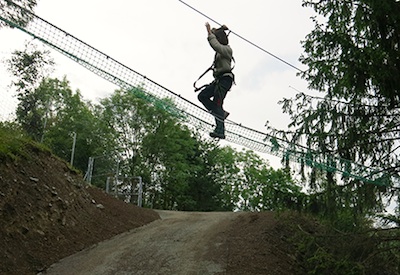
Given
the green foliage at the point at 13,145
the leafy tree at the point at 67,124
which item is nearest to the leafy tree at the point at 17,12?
the green foliage at the point at 13,145

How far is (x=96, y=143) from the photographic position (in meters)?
23.9

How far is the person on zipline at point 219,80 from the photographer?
6.53 m

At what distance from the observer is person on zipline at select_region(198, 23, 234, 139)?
6.53 metres

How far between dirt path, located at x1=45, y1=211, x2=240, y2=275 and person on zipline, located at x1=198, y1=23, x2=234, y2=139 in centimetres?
204

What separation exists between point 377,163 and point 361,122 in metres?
0.70

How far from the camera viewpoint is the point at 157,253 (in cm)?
729

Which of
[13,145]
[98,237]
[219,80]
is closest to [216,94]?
[219,80]

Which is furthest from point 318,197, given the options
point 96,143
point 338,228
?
point 96,143

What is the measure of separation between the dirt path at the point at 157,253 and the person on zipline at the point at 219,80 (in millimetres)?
2039

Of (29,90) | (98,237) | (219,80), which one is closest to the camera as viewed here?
(219,80)

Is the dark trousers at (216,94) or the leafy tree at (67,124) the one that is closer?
the dark trousers at (216,94)

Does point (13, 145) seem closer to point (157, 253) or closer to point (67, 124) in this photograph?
point (157, 253)

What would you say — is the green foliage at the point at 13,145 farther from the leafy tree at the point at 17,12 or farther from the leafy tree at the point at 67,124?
the leafy tree at the point at 67,124

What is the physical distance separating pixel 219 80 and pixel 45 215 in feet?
12.7
